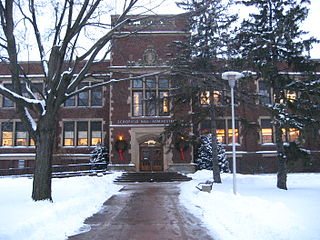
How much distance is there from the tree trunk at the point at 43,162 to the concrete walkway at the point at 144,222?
1.93 metres

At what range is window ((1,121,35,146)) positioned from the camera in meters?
29.6

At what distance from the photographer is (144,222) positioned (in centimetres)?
825

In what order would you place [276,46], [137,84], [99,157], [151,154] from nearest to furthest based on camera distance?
[276,46] < [99,157] < [151,154] < [137,84]

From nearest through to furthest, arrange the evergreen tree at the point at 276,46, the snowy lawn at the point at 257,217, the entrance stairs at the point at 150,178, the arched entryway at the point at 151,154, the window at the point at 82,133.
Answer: the snowy lawn at the point at 257,217 → the evergreen tree at the point at 276,46 → the entrance stairs at the point at 150,178 → the arched entryway at the point at 151,154 → the window at the point at 82,133

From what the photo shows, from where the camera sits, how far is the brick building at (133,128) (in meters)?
25.8

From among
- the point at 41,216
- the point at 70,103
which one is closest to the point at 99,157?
the point at 70,103

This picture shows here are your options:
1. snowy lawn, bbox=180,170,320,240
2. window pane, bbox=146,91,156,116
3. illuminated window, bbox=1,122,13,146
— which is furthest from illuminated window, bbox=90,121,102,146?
snowy lawn, bbox=180,170,320,240

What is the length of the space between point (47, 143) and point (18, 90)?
6.80 feet

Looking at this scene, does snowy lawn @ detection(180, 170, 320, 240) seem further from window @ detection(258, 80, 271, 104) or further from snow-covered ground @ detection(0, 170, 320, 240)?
window @ detection(258, 80, 271, 104)

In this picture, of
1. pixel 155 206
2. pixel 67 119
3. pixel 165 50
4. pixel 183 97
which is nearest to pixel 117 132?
pixel 67 119

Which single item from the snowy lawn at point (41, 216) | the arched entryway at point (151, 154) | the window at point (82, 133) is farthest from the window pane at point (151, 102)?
the window at point (82, 133)

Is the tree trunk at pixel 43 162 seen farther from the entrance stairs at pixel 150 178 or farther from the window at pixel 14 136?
the window at pixel 14 136

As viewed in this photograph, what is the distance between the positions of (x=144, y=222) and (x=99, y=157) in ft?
58.9

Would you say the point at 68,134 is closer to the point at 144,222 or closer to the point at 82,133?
the point at 82,133
